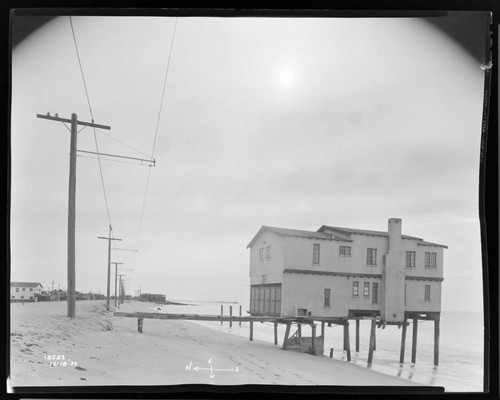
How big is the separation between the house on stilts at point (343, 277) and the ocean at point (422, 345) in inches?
2.3

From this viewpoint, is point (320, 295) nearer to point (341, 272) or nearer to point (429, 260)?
point (341, 272)

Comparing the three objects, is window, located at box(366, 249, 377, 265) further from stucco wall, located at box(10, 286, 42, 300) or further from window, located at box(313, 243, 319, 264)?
stucco wall, located at box(10, 286, 42, 300)

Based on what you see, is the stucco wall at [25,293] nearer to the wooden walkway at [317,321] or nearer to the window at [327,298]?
the wooden walkway at [317,321]

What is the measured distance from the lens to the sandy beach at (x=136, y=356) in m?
4.03

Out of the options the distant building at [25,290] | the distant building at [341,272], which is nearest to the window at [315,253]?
the distant building at [341,272]

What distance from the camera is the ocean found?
159 inches

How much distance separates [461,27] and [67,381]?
3.88 meters

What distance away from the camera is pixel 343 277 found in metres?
4.64

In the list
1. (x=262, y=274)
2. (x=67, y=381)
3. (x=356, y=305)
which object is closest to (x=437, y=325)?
(x=356, y=305)

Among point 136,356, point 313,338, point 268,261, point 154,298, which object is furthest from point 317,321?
point 136,356

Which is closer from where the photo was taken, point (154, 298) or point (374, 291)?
point (154, 298)

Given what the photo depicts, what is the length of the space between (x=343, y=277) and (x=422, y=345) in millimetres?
871

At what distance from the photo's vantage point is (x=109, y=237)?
4223mm

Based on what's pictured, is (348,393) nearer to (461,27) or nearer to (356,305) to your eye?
(356,305)
